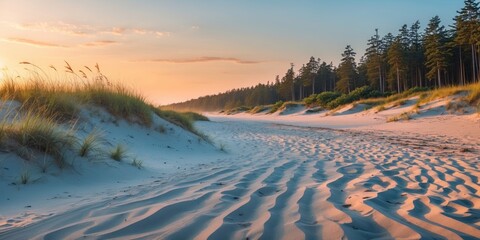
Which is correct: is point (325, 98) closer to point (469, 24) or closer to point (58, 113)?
point (469, 24)

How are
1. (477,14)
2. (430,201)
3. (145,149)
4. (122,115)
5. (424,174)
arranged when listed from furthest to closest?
(477,14) < (122,115) < (145,149) < (424,174) < (430,201)

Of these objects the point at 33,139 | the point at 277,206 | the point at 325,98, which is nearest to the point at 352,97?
the point at 325,98

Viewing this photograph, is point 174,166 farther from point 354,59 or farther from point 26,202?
point 354,59

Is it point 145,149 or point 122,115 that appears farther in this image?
→ point 122,115

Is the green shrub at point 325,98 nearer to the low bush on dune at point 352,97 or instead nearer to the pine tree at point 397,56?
the low bush on dune at point 352,97

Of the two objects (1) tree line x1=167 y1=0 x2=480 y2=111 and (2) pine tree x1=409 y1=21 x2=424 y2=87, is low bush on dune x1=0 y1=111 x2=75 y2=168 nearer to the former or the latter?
(1) tree line x1=167 y1=0 x2=480 y2=111

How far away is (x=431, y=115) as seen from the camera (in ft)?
57.9

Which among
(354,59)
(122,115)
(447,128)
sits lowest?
(447,128)

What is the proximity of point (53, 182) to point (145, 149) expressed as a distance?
3.33m

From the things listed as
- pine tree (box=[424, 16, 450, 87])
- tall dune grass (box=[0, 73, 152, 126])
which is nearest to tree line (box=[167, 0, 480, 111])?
pine tree (box=[424, 16, 450, 87])

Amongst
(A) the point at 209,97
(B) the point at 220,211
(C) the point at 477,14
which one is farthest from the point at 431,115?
(A) the point at 209,97

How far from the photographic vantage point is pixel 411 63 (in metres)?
52.4

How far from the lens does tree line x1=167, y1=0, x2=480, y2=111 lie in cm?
4250

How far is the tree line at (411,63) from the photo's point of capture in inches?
1673
